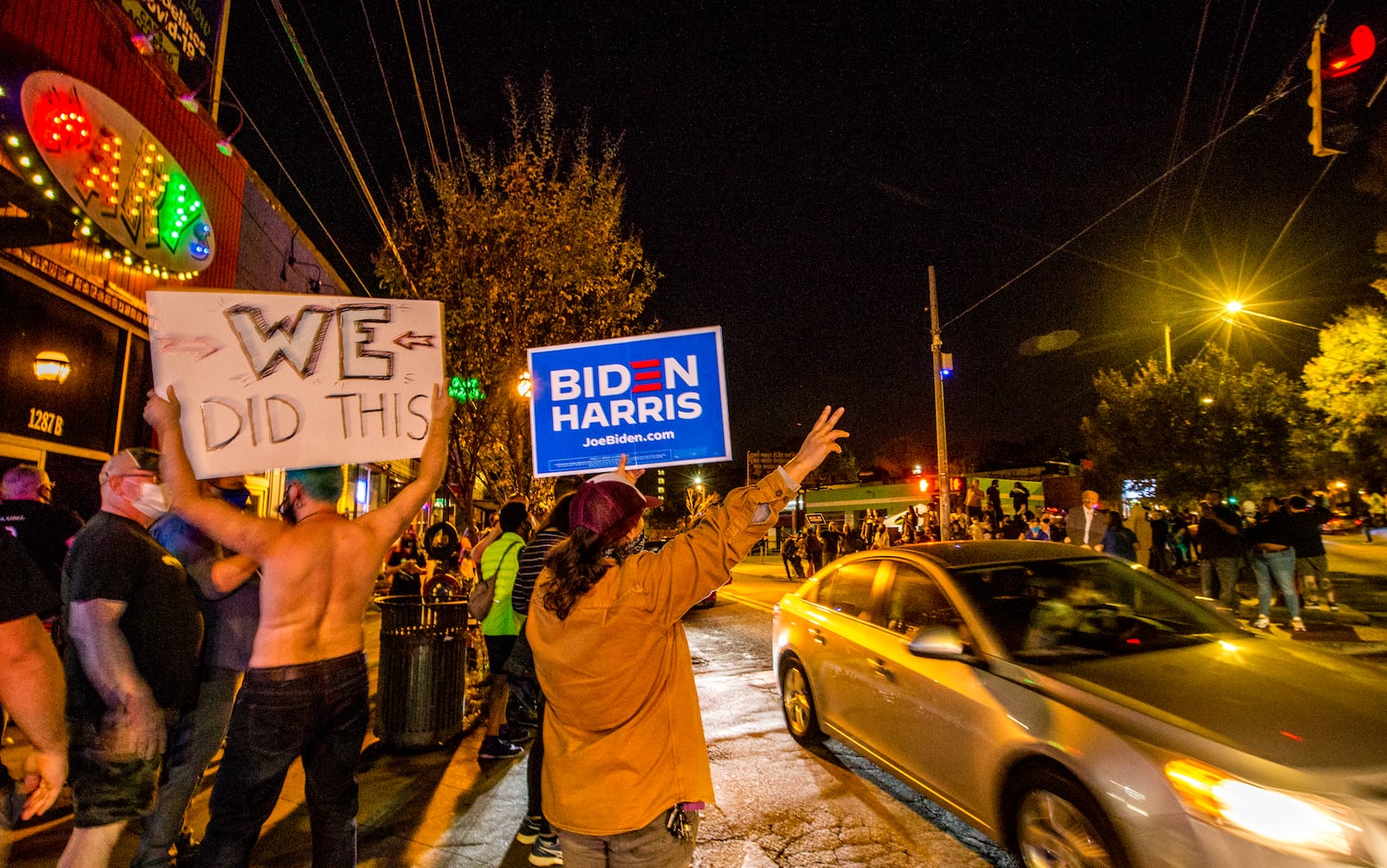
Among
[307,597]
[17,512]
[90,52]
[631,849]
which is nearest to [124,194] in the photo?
[90,52]

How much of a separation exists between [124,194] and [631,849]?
8607mm

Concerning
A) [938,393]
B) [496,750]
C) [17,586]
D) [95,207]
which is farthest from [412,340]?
[938,393]

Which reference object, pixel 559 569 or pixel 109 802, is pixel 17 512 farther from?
pixel 559 569

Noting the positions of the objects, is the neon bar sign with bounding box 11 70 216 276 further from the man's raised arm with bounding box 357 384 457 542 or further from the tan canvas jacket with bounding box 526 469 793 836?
the tan canvas jacket with bounding box 526 469 793 836

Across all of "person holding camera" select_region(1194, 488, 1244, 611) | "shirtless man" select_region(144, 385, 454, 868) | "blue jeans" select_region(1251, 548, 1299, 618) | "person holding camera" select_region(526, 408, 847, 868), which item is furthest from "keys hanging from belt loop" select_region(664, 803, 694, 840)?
"blue jeans" select_region(1251, 548, 1299, 618)

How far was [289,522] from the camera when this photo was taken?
2.99m

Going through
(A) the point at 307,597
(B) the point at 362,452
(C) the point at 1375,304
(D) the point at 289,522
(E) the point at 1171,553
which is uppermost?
(C) the point at 1375,304

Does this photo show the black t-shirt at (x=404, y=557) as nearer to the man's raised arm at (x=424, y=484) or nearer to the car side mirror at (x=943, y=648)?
the man's raised arm at (x=424, y=484)

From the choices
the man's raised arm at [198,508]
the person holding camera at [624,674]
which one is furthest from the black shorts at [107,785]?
the person holding camera at [624,674]

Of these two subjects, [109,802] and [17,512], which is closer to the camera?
[109,802]

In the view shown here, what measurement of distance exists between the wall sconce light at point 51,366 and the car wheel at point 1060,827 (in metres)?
9.06

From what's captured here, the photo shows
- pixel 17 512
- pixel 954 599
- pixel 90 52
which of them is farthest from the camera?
pixel 90 52

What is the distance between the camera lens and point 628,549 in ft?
7.43

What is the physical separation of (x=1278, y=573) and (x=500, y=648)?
9.60m
